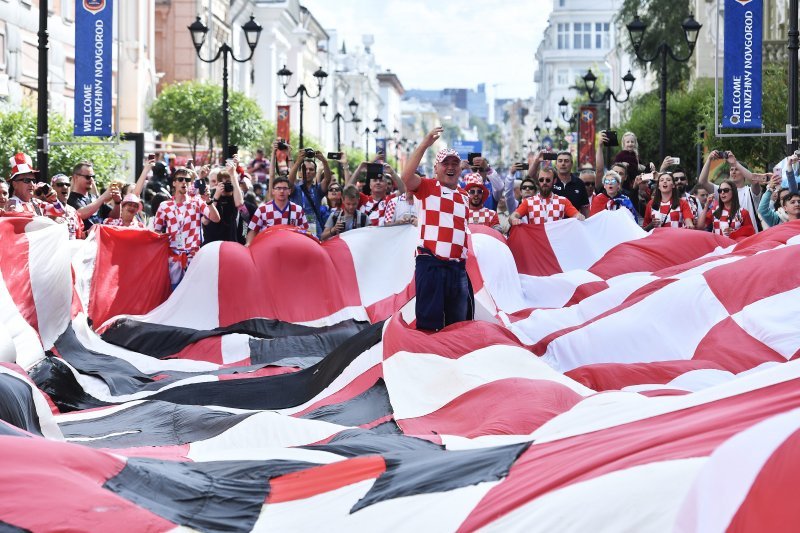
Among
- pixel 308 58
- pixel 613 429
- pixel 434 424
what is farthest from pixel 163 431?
pixel 308 58

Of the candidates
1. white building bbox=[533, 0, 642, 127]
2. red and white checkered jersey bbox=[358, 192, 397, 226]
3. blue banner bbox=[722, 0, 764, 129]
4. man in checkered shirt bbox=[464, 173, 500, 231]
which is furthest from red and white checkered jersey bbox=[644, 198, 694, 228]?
white building bbox=[533, 0, 642, 127]

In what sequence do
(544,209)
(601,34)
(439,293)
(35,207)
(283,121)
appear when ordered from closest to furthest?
(439,293) < (35,207) < (544,209) < (283,121) < (601,34)

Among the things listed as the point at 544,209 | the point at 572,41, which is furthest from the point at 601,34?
the point at 544,209

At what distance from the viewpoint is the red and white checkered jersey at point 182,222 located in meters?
12.8

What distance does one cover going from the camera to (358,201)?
13766 millimetres

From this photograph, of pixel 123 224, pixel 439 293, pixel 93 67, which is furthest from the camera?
pixel 93 67

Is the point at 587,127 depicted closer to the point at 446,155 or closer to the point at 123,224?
the point at 123,224

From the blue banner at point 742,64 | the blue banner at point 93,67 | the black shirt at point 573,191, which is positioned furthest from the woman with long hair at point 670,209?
the blue banner at point 93,67

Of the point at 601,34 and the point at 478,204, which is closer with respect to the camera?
the point at 478,204

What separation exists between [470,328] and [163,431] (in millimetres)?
2135

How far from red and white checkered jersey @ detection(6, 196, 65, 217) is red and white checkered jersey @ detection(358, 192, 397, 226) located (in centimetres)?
344

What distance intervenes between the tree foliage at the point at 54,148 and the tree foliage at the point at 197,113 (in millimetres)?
26531

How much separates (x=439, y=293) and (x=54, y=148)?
14.5 m

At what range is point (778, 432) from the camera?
3.43 m
